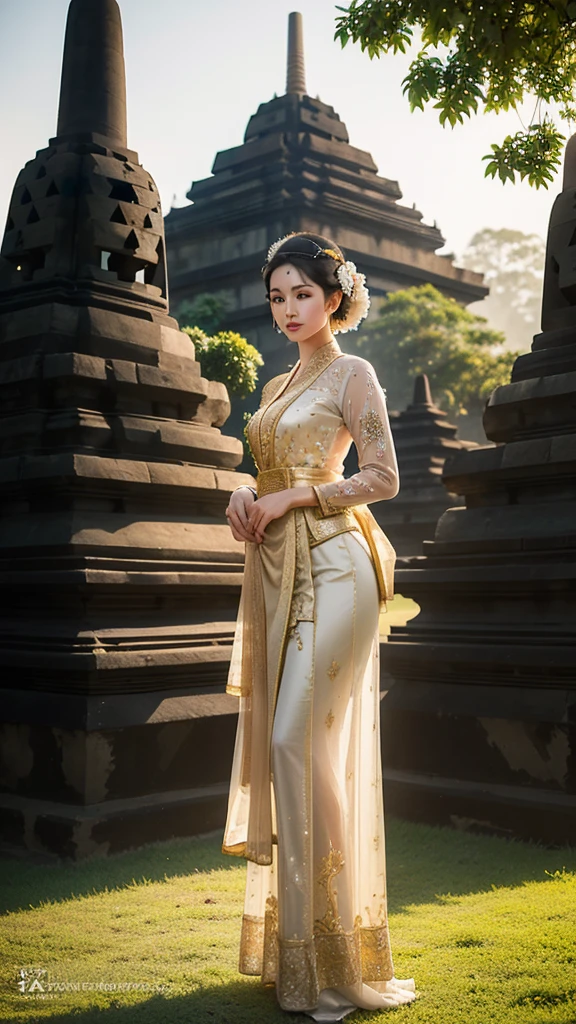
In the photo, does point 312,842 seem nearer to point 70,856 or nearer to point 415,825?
point 70,856

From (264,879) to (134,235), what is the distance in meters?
5.14

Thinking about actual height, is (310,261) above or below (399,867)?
above

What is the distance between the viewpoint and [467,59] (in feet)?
17.2

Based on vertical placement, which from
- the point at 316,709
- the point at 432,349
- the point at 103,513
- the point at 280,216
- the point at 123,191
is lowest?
the point at 316,709

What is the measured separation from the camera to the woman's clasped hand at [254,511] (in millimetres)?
3914

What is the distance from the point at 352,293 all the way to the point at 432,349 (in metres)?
27.2

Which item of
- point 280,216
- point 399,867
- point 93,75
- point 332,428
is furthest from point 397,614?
point 280,216

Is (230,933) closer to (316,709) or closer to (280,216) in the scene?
(316,709)

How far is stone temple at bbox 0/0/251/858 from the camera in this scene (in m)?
6.09

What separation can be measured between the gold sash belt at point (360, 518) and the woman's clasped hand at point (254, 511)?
54mm

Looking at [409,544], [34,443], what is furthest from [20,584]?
[409,544]

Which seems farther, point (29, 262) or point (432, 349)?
point (432, 349)

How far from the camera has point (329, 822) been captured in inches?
146

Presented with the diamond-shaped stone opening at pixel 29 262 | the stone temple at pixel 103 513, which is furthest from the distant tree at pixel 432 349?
the diamond-shaped stone opening at pixel 29 262
